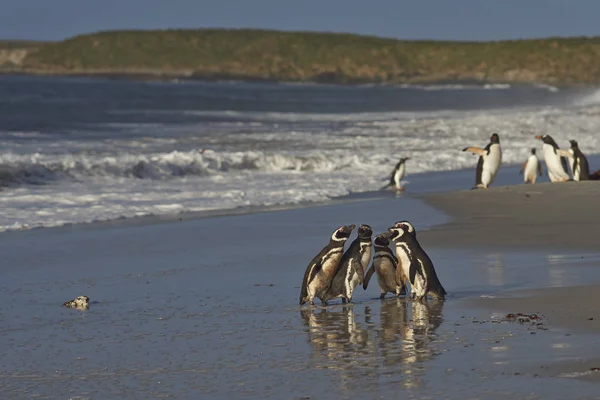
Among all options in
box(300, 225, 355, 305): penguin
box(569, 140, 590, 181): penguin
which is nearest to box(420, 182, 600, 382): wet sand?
box(300, 225, 355, 305): penguin

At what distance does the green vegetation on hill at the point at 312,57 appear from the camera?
480ft

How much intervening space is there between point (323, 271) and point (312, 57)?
509 feet

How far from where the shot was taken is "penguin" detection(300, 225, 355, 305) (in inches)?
294

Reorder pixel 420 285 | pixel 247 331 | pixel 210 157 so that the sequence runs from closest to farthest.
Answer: pixel 247 331, pixel 420 285, pixel 210 157

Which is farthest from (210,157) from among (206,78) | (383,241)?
(206,78)

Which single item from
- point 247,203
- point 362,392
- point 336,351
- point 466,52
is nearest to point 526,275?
point 336,351

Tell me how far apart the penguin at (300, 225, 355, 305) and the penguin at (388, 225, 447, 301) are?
321 millimetres

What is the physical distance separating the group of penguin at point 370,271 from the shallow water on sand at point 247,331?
0.37 ft

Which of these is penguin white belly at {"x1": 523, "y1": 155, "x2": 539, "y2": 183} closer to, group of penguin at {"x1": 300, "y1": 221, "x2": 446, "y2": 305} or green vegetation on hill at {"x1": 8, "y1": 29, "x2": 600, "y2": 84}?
group of penguin at {"x1": 300, "y1": 221, "x2": 446, "y2": 305}

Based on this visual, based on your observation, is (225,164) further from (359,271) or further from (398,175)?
(359,271)

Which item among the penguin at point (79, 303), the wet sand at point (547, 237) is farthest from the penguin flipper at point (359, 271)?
the penguin at point (79, 303)

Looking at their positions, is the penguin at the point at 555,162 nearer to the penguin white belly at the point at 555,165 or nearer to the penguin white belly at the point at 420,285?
the penguin white belly at the point at 555,165

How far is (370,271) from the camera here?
25.5 feet

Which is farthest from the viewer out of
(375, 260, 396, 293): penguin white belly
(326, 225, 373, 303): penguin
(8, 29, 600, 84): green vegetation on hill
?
(8, 29, 600, 84): green vegetation on hill
